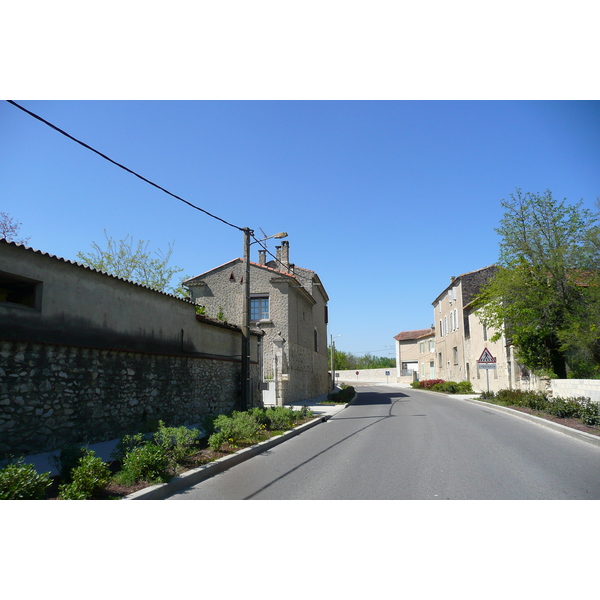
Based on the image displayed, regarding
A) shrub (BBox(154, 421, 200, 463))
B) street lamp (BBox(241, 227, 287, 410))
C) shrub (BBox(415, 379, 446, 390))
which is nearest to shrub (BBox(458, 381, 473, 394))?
shrub (BBox(415, 379, 446, 390))

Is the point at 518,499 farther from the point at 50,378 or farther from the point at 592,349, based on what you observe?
the point at 592,349

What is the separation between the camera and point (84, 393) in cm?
935

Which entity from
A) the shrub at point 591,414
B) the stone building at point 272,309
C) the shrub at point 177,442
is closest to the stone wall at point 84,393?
the shrub at point 177,442

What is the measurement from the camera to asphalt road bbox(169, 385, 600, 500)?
20.0 ft

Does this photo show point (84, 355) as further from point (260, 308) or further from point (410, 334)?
point (410, 334)

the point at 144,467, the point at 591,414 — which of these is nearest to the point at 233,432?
the point at 144,467

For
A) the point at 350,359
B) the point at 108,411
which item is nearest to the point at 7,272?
the point at 108,411

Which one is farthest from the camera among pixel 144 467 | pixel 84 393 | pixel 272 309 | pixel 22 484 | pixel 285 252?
pixel 285 252

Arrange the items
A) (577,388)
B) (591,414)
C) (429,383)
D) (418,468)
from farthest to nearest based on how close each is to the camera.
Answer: (429,383) < (577,388) < (591,414) < (418,468)

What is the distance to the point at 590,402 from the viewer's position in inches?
509

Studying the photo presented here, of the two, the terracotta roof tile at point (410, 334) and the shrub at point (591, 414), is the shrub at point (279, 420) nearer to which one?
the shrub at point (591, 414)

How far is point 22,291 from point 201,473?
4.90 meters

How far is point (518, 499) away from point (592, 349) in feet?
46.7

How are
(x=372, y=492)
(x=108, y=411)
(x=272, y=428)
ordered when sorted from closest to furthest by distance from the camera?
(x=372, y=492) → (x=108, y=411) → (x=272, y=428)
